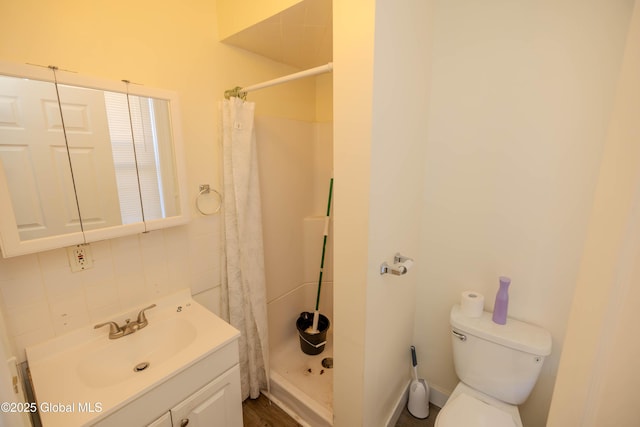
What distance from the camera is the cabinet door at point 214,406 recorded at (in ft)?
3.48

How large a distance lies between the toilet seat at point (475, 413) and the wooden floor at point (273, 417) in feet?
1.54

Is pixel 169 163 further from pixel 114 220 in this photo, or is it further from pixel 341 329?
pixel 341 329

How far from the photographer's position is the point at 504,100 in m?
1.32

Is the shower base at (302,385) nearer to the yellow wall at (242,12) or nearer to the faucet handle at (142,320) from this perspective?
the faucet handle at (142,320)

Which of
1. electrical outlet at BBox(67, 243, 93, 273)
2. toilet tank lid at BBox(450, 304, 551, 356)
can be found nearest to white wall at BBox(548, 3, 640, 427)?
toilet tank lid at BBox(450, 304, 551, 356)

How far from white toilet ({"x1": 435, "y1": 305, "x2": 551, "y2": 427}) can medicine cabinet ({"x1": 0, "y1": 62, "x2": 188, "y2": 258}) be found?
162 cm

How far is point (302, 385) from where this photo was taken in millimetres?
1797

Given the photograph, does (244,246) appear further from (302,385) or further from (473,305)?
(473,305)

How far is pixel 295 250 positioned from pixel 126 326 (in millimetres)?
1215

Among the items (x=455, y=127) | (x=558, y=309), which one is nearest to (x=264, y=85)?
(x=455, y=127)

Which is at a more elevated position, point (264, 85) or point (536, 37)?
point (536, 37)

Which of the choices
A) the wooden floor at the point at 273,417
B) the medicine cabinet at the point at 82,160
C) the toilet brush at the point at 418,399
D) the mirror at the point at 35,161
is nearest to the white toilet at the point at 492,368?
the toilet brush at the point at 418,399

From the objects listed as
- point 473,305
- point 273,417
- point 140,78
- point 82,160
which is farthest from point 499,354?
point 140,78

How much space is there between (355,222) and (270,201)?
965 millimetres
